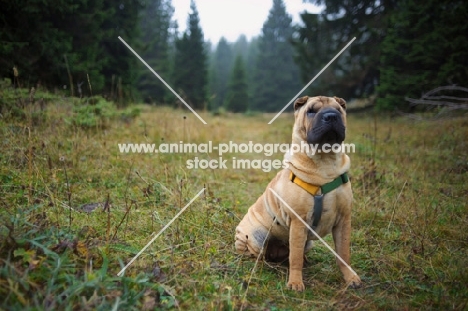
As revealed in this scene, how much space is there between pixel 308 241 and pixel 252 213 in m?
0.64

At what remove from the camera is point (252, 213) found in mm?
3361

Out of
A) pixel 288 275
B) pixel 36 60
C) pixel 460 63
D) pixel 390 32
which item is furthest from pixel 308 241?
pixel 390 32

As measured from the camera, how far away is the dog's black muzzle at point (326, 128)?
2740 millimetres

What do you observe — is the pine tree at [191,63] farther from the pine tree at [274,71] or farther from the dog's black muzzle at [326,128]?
the dog's black muzzle at [326,128]

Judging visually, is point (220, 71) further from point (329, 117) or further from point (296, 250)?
point (296, 250)

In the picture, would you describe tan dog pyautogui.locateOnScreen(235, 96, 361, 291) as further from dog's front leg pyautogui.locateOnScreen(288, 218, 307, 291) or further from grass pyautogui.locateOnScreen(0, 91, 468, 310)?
grass pyautogui.locateOnScreen(0, 91, 468, 310)

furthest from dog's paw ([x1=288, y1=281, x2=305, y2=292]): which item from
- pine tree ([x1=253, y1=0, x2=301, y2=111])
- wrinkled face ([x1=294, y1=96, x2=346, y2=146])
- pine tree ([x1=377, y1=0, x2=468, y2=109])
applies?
pine tree ([x1=253, y1=0, x2=301, y2=111])

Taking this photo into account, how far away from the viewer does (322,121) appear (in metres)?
2.77

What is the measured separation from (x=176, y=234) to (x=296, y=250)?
4.04 feet

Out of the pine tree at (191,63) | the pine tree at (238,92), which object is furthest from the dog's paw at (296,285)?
the pine tree at (238,92)

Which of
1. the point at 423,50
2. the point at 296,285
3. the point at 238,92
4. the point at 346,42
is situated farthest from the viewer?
the point at 238,92

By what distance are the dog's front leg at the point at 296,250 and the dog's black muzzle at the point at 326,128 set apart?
2.44 ft

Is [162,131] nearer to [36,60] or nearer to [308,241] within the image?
[36,60]

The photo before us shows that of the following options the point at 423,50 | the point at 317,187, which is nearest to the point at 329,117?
the point at 317,187
